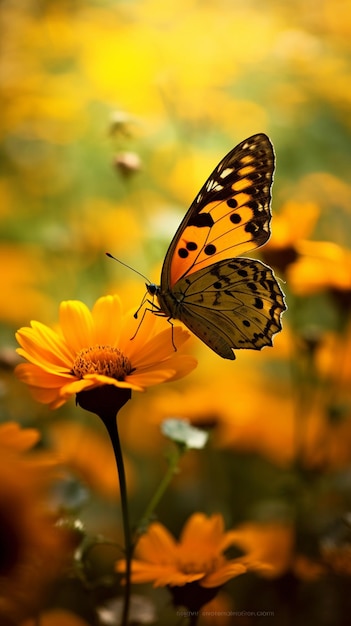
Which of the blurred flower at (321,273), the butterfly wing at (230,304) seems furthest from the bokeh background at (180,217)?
the butterfly wing at (230,304)

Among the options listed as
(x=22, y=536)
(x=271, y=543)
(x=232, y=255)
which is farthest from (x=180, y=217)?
(x=22, y=536)

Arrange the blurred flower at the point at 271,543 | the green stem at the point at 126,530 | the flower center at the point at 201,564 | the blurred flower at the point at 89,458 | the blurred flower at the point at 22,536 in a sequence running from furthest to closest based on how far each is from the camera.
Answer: the blurred flower at the point at 89,458, the blurred flower at the point at 271,543, the flower center at the point at 201,564, the green stem at the point at 126,530, the blurred flower at the point at 22,536

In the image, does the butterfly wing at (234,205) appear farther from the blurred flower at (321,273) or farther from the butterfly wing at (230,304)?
the blurred flower at (321,273)

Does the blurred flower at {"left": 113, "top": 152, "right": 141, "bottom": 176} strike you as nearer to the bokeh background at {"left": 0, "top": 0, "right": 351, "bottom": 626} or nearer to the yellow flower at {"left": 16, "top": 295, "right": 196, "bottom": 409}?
the bokeh background at {"left": 0, "top": 0, "right": 351, "bottom": 626}

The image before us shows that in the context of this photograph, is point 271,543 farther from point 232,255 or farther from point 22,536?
point 22,536

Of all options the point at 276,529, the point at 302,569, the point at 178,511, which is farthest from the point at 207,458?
the point at 302,569

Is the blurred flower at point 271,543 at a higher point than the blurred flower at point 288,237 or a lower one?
lower
